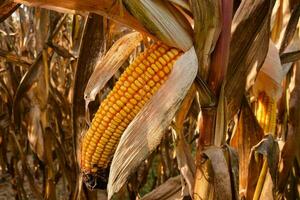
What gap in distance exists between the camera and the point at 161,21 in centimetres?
93

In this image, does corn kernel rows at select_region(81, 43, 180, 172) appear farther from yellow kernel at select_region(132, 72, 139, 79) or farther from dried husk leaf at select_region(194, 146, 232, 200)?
dried husk leaf at select_region(194, 146, 232, 200)

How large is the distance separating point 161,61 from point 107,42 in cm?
→ 48

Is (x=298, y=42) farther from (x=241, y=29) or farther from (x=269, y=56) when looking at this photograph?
(x=241, y=29)

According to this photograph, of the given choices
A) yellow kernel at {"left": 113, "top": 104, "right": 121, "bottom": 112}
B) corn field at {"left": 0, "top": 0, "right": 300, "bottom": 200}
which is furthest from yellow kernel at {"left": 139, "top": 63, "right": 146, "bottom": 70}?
yellow kernel at {"left": 113, "top": 104, "right": 121, "bottom": 112}

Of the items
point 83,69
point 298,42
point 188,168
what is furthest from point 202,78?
point 298,42

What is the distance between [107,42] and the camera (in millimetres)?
1372

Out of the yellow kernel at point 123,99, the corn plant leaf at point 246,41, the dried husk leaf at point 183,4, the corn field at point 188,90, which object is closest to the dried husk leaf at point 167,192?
the corn field at point 188,90

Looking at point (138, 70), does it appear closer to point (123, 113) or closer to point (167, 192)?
point (123, 113)

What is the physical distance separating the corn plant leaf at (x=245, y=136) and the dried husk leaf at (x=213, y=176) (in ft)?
1.07

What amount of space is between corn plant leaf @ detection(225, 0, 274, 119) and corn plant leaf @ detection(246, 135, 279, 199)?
16 cm

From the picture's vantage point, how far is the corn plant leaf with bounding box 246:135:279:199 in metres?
1.13

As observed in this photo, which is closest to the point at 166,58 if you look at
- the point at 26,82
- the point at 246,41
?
the point at 246,41

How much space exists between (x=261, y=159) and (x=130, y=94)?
0.54 meters

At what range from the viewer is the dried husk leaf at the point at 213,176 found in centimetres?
95
